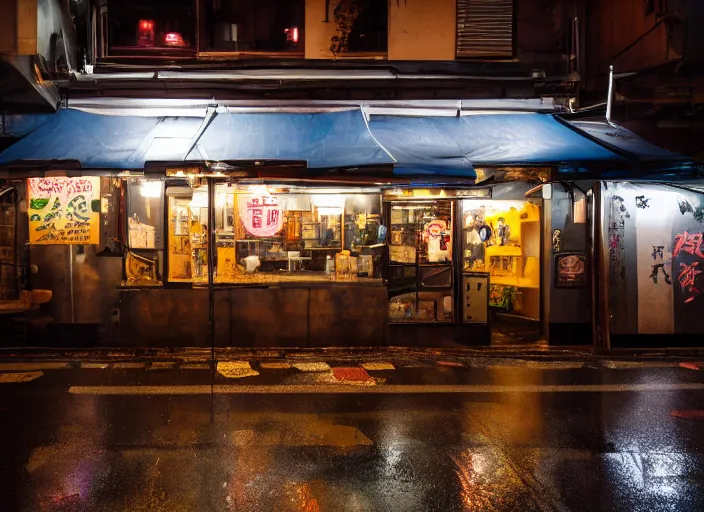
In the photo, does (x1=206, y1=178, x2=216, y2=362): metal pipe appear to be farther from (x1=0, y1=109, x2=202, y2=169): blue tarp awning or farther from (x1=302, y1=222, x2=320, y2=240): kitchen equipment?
(x1=302, y1=222, x2=320, y2=240): kitchen equipment

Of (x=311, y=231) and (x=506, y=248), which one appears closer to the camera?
(x=311, y=231)

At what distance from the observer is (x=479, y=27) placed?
10.5 m

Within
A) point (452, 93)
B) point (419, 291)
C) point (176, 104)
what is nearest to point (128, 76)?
point (176, 104)

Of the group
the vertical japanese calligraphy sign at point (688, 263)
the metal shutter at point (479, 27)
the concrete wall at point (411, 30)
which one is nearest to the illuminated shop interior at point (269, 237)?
the concrete wall at point (411, 30)

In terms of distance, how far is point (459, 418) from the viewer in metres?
7.00

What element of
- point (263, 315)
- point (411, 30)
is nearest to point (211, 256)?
point (263, 315)

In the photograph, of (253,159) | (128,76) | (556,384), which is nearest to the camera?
(556,384)

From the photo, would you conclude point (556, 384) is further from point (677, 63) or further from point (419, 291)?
point (677, 63)

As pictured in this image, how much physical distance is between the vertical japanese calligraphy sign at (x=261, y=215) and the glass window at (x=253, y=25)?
2.93 m

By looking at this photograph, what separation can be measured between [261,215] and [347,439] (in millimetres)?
5594

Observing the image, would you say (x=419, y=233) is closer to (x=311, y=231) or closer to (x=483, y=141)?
(x=311, y=231)

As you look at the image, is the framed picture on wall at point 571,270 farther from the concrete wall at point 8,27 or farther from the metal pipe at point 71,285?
the concrete wall at point 8,27

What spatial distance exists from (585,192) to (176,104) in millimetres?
8499

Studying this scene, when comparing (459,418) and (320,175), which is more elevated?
(320,175)
